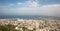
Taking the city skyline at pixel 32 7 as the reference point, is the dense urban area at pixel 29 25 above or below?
below

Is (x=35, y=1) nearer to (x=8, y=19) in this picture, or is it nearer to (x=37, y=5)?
(x=37, y=5)

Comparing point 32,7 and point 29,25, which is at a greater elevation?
point 32,7

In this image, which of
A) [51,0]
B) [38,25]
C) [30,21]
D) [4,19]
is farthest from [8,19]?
[51,0]

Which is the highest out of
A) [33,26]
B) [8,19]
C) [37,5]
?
[37,5]

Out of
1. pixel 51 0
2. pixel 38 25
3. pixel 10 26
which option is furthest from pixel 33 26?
pixel 51 0

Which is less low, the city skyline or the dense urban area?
the city skyline

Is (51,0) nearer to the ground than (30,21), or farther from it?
farther from it

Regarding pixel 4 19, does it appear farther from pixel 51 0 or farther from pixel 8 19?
pixel 51 0
